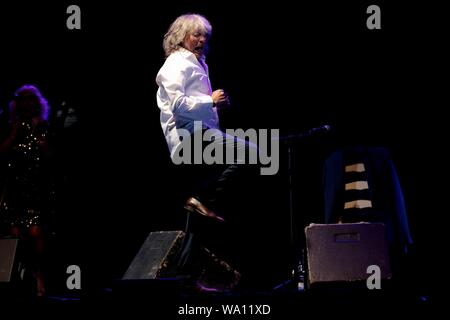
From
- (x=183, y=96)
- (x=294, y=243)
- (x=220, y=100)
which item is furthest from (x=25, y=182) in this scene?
(x=294, y=243)

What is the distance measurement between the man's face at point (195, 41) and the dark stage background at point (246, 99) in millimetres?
1264

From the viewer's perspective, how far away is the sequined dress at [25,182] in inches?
200

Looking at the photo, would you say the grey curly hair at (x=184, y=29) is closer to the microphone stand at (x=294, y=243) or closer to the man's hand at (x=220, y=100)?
the man's hand at (x=220, y=100)

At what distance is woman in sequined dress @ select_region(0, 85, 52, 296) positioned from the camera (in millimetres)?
5062

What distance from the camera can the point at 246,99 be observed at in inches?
217

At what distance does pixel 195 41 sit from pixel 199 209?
3.66 feet

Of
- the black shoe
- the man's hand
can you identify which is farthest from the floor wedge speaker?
the man's hand

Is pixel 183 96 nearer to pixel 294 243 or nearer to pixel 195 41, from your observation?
pixel 195 41

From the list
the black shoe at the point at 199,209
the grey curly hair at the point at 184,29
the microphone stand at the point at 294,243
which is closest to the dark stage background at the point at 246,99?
the microphone stand at the point at 294,243
